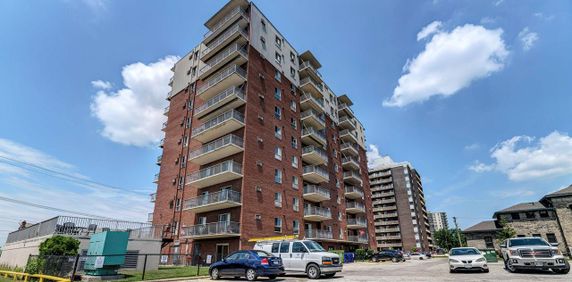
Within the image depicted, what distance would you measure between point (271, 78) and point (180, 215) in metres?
19.1

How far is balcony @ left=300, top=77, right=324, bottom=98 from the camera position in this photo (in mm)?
42938

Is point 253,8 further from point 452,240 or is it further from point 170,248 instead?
point 452,240

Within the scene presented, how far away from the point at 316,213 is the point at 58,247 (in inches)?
1016

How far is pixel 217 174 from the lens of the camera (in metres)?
27.9

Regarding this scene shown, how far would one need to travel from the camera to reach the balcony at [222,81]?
31725mm

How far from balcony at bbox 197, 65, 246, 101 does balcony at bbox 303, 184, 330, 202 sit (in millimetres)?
15310

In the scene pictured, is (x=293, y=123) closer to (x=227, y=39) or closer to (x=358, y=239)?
(x=227, y=39)

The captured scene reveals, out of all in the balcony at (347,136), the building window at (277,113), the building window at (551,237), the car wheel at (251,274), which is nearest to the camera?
the car wheel at (251,274)

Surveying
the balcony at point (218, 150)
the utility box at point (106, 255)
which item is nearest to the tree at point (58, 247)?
the utility box at point (106, 255)

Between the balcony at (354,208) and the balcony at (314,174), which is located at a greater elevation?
the balcony at (314,174)

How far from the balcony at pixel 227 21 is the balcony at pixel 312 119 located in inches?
572

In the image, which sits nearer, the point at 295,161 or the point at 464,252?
the point at 464,252

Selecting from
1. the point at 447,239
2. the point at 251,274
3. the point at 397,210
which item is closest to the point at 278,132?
the point at 251,274

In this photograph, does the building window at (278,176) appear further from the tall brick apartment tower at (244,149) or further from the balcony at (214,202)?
the balcony at (214,202)
